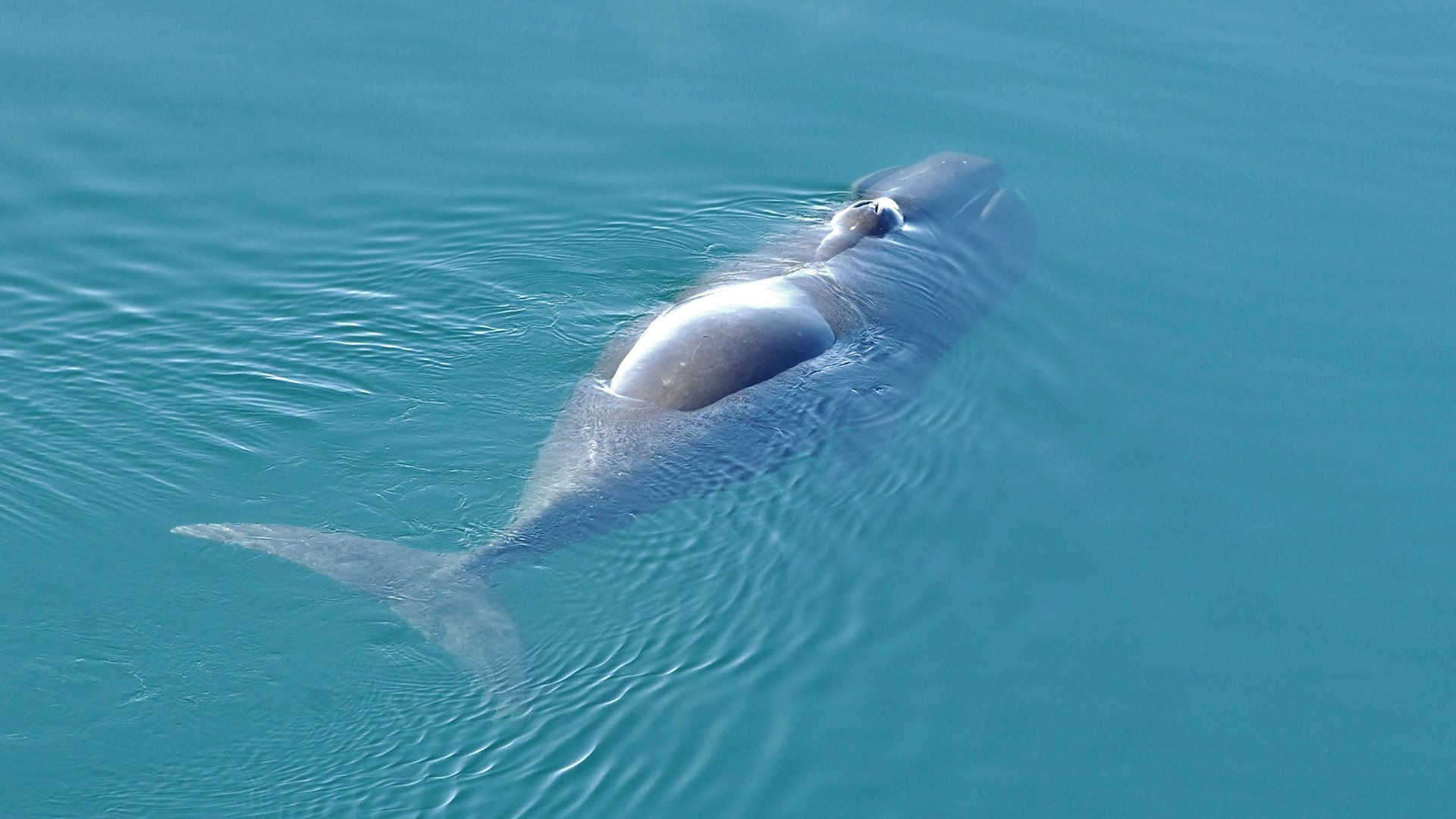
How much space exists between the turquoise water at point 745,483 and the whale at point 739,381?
0.30 metres

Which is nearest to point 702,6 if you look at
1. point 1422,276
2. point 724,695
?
point 1422,276

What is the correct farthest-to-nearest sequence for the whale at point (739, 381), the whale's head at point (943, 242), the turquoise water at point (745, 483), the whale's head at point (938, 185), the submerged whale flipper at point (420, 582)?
the whale's head at point (938, 185) → the whale's head at point (943, 242) → the whale at point (739, 381) → the submerged whale flipper at point (420, 582) → the turquoise water at point (745, 483)

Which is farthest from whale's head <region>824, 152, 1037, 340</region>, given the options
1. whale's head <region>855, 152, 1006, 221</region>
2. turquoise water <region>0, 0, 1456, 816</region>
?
turquoise water <region>0, 0, 1456, 816</region>

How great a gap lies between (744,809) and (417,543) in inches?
159

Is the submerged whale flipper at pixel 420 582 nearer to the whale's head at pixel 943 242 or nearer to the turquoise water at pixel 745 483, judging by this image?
the turquoise water at pixel 745 483

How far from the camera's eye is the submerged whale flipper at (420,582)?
11945 millimetres

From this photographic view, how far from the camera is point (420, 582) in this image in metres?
12.6

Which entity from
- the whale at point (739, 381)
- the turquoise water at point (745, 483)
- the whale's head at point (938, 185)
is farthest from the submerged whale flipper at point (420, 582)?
the whale's head at point (938, 185)

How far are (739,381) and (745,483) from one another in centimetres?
157

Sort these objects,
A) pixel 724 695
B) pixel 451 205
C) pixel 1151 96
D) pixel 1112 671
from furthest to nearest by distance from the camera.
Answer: pixel 1151 96 < pixel 451 205 < pixel 1112 671 < pixel 724 695

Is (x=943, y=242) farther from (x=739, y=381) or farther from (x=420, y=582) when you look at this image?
(x=420, y=582)

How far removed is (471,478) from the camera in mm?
13875

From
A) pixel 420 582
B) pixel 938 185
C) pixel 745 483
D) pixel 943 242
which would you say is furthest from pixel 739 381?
pixel 938 185

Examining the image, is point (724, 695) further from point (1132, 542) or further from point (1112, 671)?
point (1132, 542)
